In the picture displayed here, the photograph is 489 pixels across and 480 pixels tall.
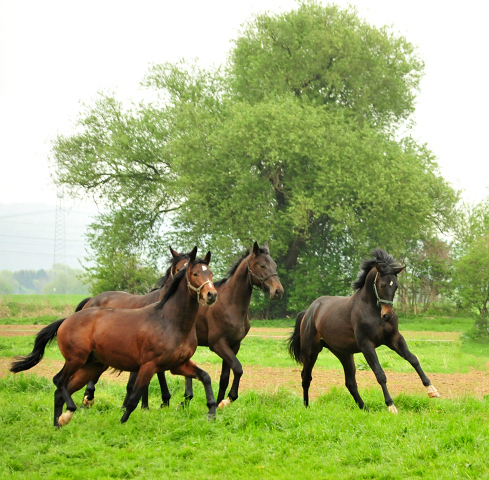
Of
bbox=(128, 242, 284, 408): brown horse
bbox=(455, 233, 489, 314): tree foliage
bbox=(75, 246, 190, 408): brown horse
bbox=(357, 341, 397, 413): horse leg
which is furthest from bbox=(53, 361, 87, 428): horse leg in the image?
bbox=(455, 233, 489, 314): tree foliage

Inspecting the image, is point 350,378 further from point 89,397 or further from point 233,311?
point 89,397

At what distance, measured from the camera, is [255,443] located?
22.2ft

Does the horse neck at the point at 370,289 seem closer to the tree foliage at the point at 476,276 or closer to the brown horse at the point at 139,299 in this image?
the brown horse at the point at 139,299

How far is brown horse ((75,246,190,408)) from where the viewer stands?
9109 mm

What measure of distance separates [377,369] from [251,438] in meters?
2.59

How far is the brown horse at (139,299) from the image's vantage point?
29.9ft

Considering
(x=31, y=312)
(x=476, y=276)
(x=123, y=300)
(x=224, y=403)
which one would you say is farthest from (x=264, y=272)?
(x=31, y=312)

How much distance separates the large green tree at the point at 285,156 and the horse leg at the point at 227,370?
19254 millimetres

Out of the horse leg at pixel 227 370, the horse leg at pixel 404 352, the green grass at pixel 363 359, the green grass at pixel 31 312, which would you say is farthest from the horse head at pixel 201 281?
the green grass at pixel 31 312

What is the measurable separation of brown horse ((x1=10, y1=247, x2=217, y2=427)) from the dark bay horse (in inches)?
102

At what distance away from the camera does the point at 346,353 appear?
9.69m

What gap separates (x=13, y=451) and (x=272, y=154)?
2249 cm

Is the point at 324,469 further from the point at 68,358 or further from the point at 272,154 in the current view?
the point at 272,154

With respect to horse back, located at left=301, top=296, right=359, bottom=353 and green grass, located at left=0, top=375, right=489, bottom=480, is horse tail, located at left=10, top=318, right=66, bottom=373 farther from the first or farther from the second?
horse back, located at left=301, top=296, right=359, bottom=353
